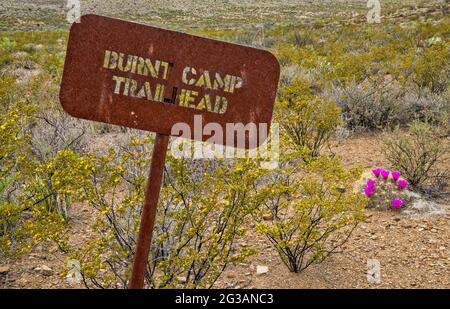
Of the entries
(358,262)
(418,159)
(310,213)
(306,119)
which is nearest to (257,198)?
(310,213)

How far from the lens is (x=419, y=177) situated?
491cm

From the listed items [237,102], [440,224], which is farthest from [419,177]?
[237,102]

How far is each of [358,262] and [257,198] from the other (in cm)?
141

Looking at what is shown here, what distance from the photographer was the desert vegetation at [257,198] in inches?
112

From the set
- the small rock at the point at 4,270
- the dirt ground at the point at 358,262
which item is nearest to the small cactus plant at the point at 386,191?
the dirt ground at the point at 358,262

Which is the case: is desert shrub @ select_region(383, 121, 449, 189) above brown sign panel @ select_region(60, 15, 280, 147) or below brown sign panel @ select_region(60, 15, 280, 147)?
below

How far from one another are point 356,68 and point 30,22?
33132mm

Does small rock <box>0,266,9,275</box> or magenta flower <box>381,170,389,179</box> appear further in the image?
magenta flower <box>381,170,389,179</box>

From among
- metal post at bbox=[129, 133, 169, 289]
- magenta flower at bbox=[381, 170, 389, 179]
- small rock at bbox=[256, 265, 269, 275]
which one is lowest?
small rock at bbox=[256, 265, 269, 275]

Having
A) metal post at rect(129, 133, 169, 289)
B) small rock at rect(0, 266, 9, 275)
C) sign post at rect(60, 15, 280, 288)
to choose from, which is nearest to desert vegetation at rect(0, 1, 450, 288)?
small rock at rect(0, 266, 9, 275)

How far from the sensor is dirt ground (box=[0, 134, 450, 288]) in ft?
11.6

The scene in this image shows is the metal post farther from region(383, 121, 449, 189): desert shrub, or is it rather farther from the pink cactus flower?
region(383, 121, 449, 189): desert shrub

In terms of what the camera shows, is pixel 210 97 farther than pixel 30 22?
No
